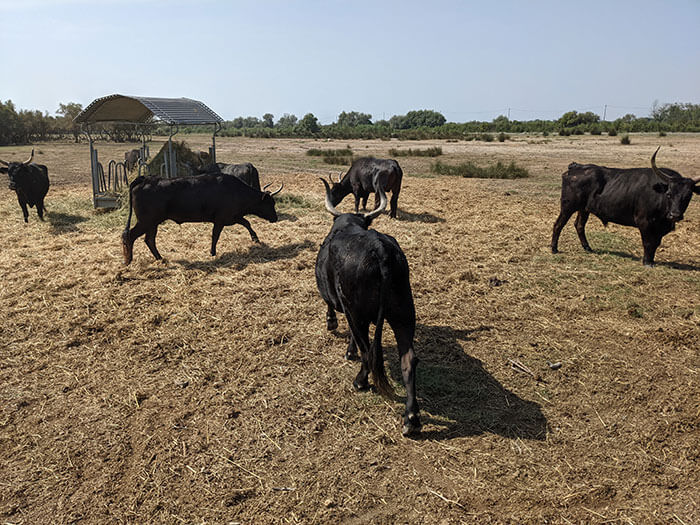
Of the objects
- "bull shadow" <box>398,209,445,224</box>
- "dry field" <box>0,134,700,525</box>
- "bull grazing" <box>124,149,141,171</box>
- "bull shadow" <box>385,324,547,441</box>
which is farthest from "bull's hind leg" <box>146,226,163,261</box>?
"bull grazing" <box>124,149,141,171</box>

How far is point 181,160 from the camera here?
15.1 m

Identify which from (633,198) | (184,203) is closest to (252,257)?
(184,203)

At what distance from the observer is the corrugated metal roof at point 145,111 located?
1255 centimetres

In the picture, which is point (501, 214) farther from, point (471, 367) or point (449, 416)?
point (449, 416)

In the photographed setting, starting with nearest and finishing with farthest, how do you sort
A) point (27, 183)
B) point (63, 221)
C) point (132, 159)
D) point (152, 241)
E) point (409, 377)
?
point (409, 377)
point (152, 241)
point (27, 183)
point (63, 221)
point (132, 159)

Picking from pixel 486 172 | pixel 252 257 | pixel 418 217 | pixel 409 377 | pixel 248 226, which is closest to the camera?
pixel 409 377

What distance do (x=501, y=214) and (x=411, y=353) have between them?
9457mm

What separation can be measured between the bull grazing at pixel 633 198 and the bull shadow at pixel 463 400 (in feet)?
16.0

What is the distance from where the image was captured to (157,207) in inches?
334

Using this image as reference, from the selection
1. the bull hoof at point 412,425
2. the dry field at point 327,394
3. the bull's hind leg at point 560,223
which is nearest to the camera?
the dry field at point 327,394

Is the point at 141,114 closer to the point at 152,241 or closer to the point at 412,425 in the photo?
the point at 152,241

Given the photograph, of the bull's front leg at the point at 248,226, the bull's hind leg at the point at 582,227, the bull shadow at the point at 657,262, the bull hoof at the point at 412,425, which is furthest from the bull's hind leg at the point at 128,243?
the bull shadow at the point at 657,262

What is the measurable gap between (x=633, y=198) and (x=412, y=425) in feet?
22.4

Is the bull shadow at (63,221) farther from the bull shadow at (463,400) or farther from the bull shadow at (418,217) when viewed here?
the bull shadow at (463,400)
